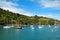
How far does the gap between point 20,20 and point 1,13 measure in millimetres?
24492

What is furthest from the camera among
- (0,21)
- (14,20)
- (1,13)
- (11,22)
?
(1,13)

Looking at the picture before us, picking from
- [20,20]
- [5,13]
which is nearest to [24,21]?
[20,20]

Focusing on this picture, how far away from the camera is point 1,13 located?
7643 inches

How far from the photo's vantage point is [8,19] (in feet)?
572

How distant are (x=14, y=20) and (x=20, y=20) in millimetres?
12926

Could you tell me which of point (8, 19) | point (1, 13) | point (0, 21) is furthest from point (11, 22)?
point (1, 13)

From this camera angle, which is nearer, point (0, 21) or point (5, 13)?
point (0, 21)

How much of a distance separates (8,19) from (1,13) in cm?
2392

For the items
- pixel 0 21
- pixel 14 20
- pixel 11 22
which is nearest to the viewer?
pixel 0 21

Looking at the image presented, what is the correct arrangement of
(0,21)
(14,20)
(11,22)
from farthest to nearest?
(14,20)
(11,22)
(0,21)

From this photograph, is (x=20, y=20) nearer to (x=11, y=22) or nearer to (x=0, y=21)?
(x=11, y=22)

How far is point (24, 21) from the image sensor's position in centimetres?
19338

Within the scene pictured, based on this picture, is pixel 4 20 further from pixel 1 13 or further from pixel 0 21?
pixel 1 13

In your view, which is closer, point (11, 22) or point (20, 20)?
point (11, 22)
